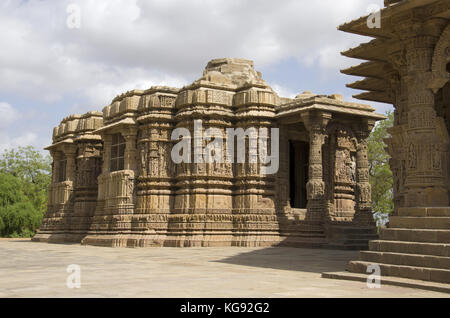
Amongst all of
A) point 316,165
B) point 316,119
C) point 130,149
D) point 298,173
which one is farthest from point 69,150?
point 316,165

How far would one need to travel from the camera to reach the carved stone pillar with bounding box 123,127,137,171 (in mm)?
20953

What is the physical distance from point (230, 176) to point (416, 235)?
458 inches

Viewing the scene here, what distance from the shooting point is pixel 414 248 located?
28.1ft

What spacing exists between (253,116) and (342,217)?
4916mm

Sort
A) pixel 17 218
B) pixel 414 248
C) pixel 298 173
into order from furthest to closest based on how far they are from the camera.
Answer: pixel 17 218
pixel 298 173
pixel 414 248

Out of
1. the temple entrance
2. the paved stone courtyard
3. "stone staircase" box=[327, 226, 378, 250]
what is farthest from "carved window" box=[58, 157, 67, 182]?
the paved stone courtyard

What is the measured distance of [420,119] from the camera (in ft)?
31.4

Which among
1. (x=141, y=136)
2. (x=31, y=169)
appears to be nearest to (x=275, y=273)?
(x=141, y=136)

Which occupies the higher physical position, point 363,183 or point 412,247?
point 363,183

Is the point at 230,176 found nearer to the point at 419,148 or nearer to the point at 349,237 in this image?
the point at 349,237

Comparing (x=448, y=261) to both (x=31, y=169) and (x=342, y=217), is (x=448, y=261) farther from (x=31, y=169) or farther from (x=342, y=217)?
(x=31, y=169)

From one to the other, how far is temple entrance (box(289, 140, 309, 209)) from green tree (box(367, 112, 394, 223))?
14314 millimetres

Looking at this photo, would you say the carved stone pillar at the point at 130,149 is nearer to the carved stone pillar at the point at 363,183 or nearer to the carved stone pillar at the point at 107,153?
the carved stone pillar at the point at 107,153
